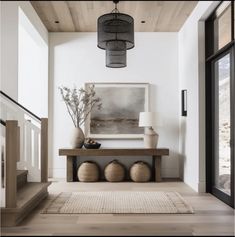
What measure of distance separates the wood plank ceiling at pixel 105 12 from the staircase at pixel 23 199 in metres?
2.51

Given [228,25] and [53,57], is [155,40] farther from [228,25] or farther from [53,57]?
[228,25]

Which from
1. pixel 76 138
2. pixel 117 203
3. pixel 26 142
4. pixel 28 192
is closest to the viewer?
pixel 28 192

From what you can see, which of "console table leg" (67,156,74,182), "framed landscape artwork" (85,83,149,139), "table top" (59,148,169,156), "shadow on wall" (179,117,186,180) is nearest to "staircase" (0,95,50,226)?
"table top" (59,148,169,156)

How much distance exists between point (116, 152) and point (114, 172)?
1.12 feet

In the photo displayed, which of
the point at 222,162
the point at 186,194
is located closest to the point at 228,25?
the point at 222,162

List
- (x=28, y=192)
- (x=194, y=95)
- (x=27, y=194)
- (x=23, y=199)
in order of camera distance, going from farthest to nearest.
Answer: (x=194, y=95) → (x=28, y=192) → (x=27, y=194) → (x=23, y=199)

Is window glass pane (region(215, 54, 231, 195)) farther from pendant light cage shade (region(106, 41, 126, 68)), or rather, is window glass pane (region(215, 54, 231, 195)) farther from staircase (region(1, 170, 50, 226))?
staircase (region(1, 170, 50, 226))

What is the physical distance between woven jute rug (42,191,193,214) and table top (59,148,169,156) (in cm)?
116

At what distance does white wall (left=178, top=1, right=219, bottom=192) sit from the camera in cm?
476

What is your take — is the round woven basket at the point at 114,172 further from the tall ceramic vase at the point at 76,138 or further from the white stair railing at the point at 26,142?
the white stair railing at the point at 26,142

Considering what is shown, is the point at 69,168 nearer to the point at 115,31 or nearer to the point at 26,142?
the point at 26,142

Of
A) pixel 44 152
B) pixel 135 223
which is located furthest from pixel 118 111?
pixel 135 223

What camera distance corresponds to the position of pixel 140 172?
5.73 m

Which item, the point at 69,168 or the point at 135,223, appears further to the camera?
the point at 69,168
